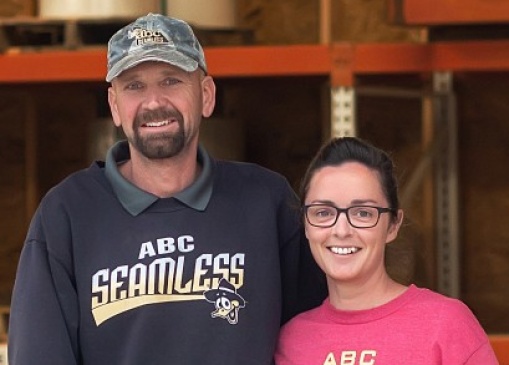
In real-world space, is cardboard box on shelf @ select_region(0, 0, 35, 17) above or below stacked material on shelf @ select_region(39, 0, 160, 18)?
above

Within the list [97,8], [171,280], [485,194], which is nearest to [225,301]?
[171,280]

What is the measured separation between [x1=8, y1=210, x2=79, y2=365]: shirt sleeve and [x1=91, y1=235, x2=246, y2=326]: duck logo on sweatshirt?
66 mm

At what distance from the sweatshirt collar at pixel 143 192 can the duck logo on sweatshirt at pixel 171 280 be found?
3.5 inches

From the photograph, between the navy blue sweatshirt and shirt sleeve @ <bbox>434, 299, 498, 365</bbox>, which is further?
the navy blue sweatshirt

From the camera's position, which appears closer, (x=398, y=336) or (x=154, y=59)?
(x=398, y=336)

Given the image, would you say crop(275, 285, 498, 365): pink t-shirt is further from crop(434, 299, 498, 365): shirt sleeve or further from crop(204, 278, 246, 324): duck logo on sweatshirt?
crop(204, 278, 246, 324): duck logo on sweatshirt

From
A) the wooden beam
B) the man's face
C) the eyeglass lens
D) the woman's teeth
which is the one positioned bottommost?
the woman's teeth

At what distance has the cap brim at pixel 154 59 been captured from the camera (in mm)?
3309

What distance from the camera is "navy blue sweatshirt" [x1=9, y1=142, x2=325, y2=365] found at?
327cm

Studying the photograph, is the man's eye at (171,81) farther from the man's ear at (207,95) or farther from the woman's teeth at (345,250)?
the woman's teeth at (345,250)

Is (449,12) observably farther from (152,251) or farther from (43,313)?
(43,313)

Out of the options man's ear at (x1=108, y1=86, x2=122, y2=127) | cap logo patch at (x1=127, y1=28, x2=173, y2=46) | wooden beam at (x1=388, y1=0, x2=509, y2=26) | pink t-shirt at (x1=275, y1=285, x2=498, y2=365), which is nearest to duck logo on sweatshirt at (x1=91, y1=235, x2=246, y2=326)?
pink t-shirt at (x1=275, y1=285, x2=498, y2=365)

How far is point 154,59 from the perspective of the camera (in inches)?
130

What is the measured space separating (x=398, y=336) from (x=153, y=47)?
2.77ft
